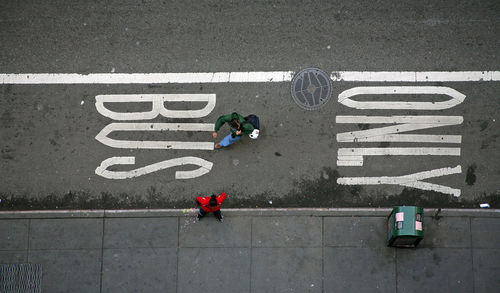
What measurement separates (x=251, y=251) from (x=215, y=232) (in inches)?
33.8

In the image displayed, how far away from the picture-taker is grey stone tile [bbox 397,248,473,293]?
9.84 m

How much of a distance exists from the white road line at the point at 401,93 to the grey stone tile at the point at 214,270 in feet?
13.1

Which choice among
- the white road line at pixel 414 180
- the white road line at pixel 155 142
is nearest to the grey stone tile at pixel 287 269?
the white road line at pixel 414 180

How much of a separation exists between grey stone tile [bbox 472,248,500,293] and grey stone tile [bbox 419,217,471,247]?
1.09 ft

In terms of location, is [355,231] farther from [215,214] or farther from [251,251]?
[215,214]

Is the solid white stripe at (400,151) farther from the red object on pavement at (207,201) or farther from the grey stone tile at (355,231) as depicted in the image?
the red object on pavement at (207,201)

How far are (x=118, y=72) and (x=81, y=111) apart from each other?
3.98 feet

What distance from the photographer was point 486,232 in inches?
394

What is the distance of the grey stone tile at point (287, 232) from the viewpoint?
10117 millimetres

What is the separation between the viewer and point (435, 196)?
10.2 metres

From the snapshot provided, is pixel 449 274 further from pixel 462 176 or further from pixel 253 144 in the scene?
pixel 253 144

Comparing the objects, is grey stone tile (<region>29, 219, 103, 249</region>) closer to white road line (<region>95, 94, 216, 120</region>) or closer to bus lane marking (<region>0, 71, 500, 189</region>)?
bus lane marking (<region>0, 71, 500, 189</region>)

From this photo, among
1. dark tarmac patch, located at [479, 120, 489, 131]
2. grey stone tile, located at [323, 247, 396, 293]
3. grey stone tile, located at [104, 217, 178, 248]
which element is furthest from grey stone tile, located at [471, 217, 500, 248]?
grey stone tile, located at [104, 217, 178, 248]

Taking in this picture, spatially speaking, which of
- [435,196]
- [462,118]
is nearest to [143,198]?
[435,196]
